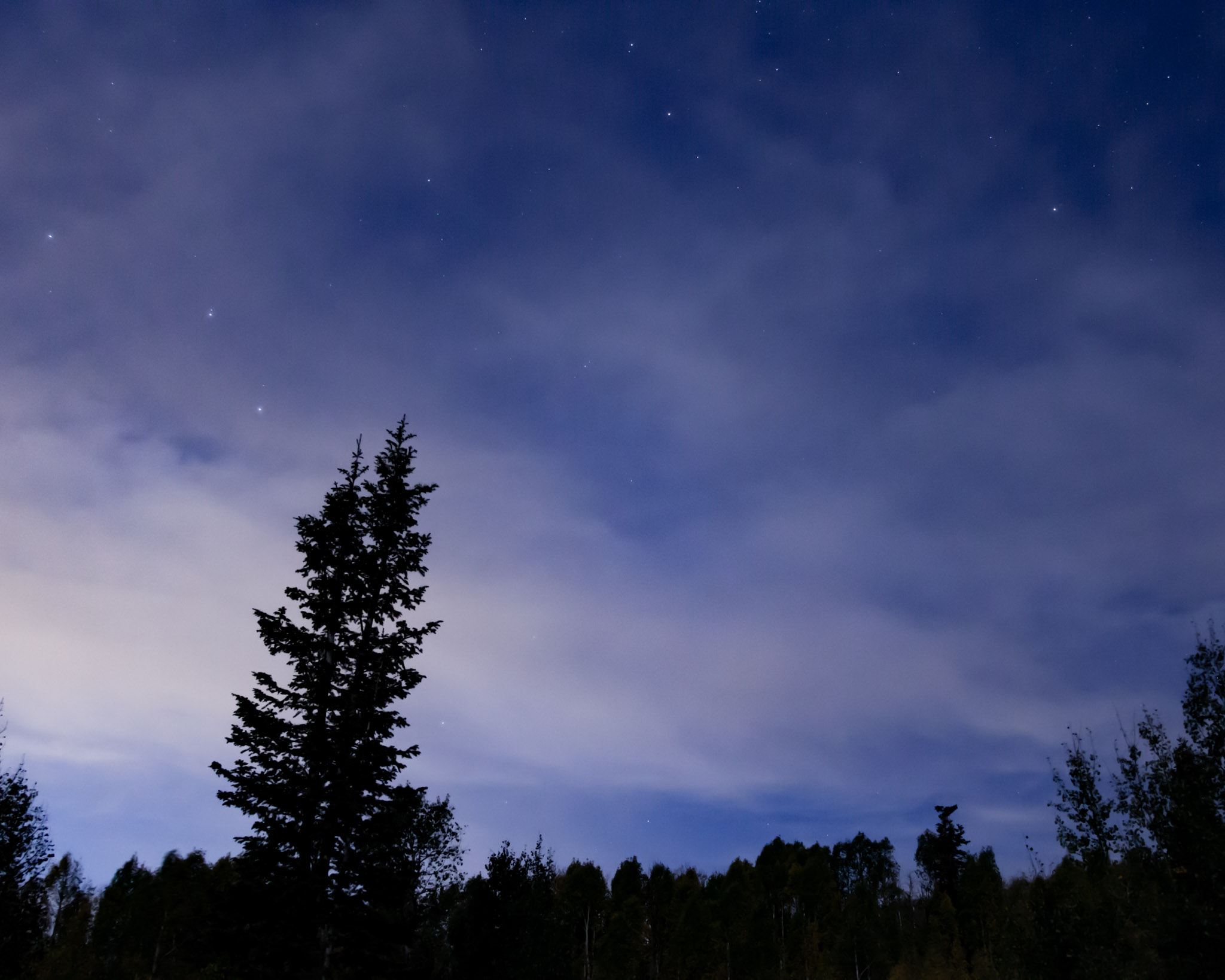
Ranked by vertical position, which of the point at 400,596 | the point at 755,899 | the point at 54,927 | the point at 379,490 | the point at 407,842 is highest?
the point at 379,490

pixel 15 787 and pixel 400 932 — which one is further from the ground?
pixel 15 787

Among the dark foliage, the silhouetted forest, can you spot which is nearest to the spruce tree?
the silhouetted forest

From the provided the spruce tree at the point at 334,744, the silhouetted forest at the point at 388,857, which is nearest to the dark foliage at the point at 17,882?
the silhouetted forest at the point at 388,857

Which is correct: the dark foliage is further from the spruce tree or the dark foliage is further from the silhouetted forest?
the spruce tree

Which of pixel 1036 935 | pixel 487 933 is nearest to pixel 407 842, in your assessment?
pixel 487 933

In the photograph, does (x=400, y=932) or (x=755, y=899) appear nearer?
(x=400, y=932)

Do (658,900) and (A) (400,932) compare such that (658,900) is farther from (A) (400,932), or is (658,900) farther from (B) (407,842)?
(A) (400,932)

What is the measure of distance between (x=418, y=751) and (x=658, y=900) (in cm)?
7029

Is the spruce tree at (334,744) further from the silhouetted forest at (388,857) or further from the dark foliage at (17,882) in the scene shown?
the dark foliage at (17,882)

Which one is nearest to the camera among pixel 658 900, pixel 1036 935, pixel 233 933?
pixel 233 933

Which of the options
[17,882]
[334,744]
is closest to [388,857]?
[334,744]

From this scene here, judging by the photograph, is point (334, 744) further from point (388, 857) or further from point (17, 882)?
point (17, 882)

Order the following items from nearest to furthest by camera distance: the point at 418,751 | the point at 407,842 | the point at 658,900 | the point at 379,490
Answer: the point at 418,751
the point at 379,490
the point at 407,842
the point at 658,900

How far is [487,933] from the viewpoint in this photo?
3192 centimetres
